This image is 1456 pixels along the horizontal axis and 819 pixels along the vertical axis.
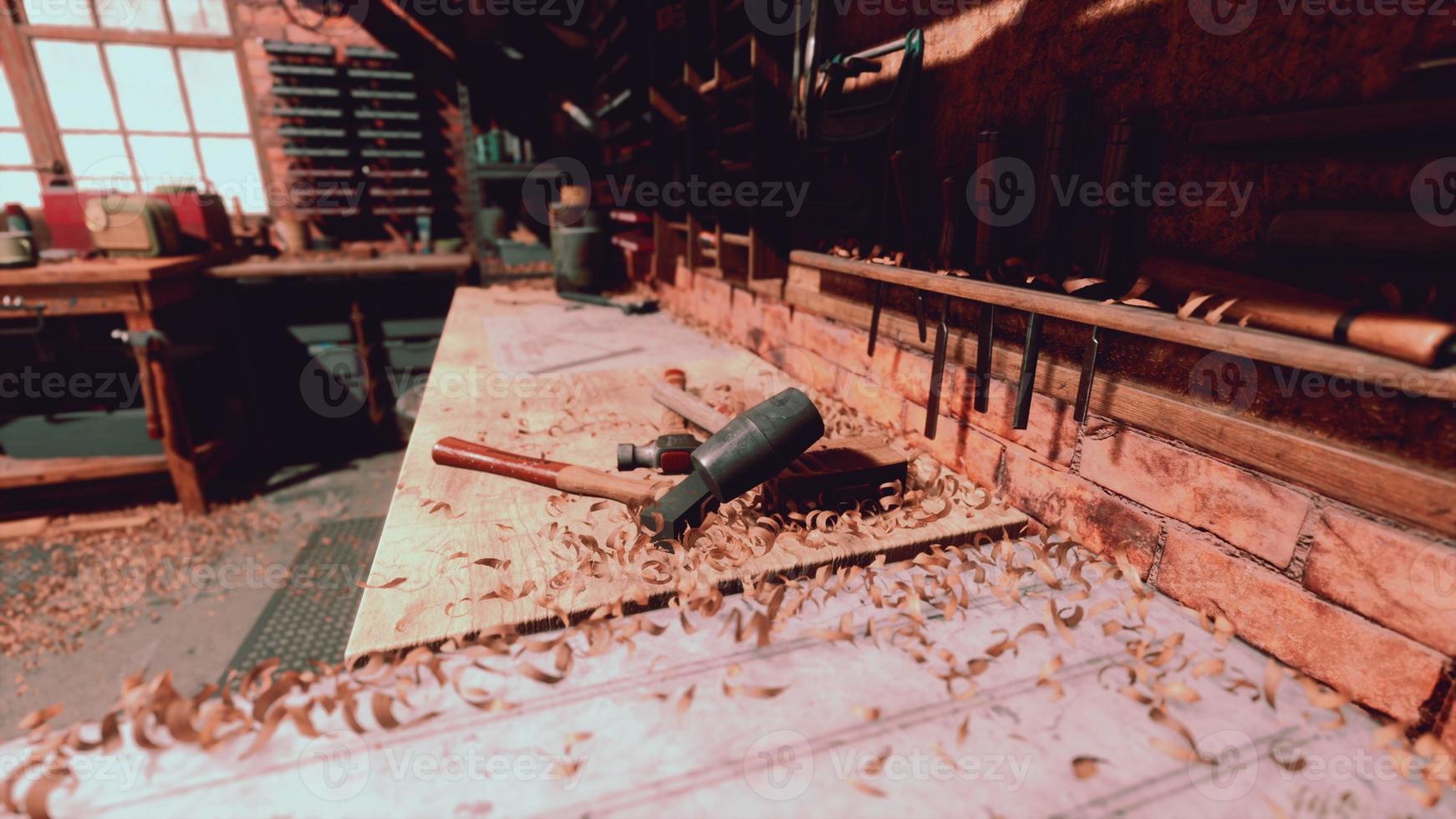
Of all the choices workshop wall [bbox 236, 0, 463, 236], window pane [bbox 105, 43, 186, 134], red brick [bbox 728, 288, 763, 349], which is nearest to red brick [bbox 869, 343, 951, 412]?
red brick [bbox 728, 288, 763, 349]

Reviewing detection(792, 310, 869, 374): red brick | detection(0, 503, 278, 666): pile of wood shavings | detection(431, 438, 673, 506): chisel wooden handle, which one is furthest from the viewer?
detection(0, 503, 278, 666): pile of wood shavings

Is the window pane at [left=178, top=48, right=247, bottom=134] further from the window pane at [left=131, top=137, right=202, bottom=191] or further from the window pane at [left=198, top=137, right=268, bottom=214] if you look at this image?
the window pane at [left=131, top=137, right=202, bottom=191]

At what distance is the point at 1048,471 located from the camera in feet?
4.25

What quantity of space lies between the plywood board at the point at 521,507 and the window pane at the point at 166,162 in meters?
4.46

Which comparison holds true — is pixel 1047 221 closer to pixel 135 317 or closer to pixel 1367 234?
pixel 1367 234

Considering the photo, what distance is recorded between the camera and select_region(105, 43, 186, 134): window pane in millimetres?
4793

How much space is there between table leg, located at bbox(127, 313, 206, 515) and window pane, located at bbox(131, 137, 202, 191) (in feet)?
6.89

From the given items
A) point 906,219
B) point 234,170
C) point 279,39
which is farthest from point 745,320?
point 234,170

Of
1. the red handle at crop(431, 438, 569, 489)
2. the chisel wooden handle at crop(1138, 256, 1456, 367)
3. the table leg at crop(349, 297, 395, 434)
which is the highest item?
the chisel wooden handle at crop(1138, 256, 1456, 367)

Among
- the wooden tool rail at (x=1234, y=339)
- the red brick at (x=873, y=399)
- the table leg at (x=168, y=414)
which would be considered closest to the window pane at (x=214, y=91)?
the table leg at (x=168, y=414)

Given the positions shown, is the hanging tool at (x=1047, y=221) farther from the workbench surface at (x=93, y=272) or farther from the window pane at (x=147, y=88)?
the window pane at (x=147, y=88)

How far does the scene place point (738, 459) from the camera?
1178 millimetres

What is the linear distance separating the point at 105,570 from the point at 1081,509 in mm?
4896

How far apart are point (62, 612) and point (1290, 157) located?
495 centimetres
